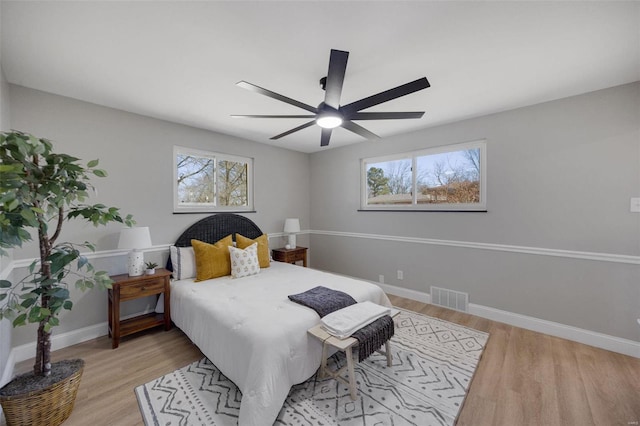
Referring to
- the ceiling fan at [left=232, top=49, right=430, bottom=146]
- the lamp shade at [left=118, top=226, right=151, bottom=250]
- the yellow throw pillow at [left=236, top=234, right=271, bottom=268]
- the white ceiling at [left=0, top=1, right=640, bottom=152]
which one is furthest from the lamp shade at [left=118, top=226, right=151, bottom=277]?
the ceiling fan at [left=232, top=49, right=430, bottom=146]

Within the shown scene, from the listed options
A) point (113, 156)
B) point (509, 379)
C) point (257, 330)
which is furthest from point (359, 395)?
point (113, 156)

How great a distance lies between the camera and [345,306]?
2225mm

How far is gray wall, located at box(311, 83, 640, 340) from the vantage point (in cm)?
239

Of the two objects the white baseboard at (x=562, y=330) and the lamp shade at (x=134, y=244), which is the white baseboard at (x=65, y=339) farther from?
the white baseboard at (x=562, y=330)

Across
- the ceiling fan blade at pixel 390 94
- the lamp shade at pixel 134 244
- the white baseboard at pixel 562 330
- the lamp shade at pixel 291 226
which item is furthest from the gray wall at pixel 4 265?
the white baseboard at pixel 562 330

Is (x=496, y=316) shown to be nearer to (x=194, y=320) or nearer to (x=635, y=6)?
(x=635, y=6)

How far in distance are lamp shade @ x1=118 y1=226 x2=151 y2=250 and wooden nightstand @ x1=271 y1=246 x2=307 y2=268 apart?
2059mm

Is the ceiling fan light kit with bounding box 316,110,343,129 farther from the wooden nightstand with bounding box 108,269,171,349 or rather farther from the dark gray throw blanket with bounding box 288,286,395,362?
the wooden nightstand with bounding box 108,269,171,349

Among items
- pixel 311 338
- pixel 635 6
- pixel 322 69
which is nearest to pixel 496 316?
pixel 311 338

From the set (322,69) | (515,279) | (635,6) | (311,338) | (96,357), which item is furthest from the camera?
(515,279)

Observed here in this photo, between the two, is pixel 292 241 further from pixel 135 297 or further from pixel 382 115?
pixel 382 115

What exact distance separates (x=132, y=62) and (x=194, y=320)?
227 cm

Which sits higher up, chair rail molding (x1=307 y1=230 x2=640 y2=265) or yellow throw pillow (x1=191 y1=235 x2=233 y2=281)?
chair rail molding (x1=307 y1=230 x2=640 y2=265)

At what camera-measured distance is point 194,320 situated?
2.34m
